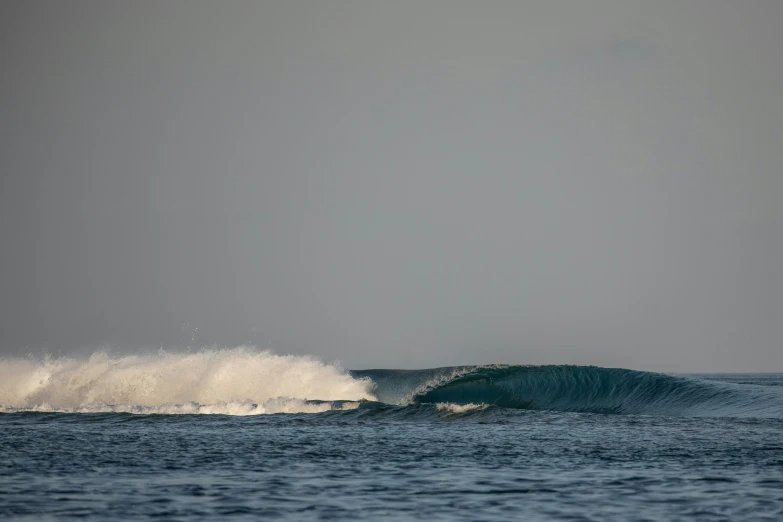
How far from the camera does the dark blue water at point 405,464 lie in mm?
12516

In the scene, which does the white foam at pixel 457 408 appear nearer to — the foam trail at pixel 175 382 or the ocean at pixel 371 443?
the ocean at pixel 371 443

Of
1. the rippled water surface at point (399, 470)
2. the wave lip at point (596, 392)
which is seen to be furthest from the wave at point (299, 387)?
the rippled water surface at point (399, 470)

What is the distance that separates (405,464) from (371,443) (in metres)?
4.51

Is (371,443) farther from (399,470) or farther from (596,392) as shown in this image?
(596,392)

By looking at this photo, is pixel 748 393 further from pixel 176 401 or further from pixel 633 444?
pixel 176 401

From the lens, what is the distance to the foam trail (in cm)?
3928

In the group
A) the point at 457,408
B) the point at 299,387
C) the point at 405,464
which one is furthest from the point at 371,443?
the point at 299,387

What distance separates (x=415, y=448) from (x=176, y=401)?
21.4 metres

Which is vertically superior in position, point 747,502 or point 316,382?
point 316,382

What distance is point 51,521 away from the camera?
11.5 meters

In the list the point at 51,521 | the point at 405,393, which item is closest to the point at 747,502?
the point at 51,521

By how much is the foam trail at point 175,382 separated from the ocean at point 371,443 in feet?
0.31

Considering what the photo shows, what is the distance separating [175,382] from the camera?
40000 millimetres

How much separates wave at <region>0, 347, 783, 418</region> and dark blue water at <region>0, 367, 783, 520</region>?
2.00 m
